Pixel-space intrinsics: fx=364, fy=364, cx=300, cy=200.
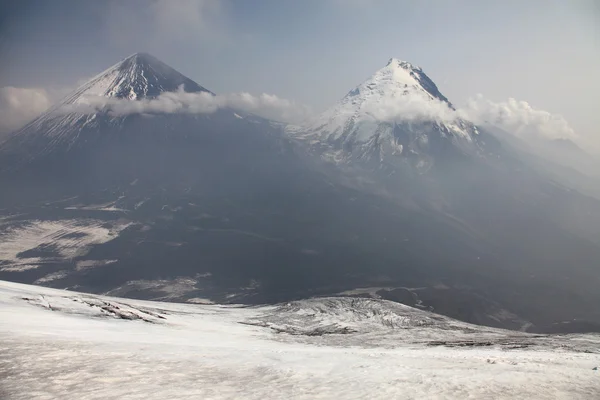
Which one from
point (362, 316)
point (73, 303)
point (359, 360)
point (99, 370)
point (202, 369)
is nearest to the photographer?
point (99, 370)

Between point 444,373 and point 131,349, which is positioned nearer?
point 444,373

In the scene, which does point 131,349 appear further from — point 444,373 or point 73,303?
point 73,303

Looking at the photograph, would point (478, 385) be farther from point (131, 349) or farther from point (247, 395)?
point (131, 349)

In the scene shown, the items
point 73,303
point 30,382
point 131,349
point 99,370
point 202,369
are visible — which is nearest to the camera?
point 30,382

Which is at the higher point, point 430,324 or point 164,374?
point 164,374

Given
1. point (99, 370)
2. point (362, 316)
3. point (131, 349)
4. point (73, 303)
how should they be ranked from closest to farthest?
point (99, 370) < point (131, 349) < point (73, 303) < point (362, 316)

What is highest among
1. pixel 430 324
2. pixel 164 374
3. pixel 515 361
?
pixel 164 374

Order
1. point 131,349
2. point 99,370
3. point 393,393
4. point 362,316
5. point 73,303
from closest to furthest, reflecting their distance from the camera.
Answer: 1. point 393,393
2. point 99,370
3. point 131,349
4. point 73,303
5. point 362,316

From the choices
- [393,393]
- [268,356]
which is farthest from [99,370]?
[393,393]

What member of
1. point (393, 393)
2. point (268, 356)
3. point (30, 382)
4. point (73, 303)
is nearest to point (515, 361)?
point (393, 393)
